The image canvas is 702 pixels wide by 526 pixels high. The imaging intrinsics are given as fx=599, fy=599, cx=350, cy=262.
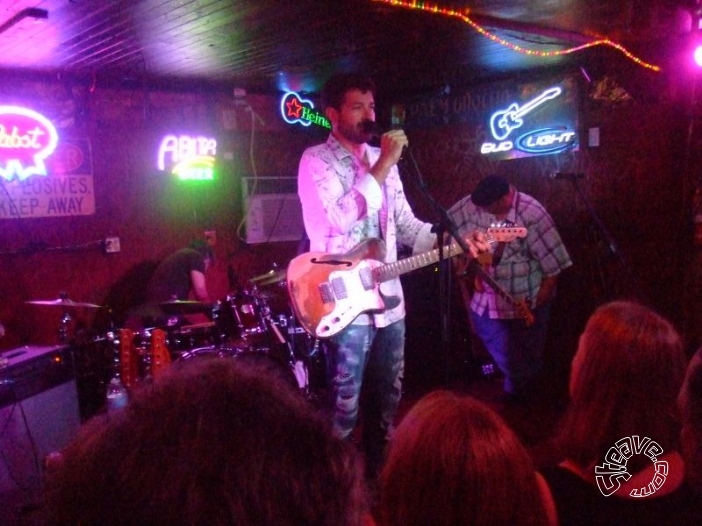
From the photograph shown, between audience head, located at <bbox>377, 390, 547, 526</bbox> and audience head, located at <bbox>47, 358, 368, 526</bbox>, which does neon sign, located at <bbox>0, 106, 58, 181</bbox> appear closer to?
audience head, located at <bbox>377, 390, 547, 526</bbox>

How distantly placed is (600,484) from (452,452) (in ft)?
1.90

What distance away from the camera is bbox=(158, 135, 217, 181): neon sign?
589 centimetres

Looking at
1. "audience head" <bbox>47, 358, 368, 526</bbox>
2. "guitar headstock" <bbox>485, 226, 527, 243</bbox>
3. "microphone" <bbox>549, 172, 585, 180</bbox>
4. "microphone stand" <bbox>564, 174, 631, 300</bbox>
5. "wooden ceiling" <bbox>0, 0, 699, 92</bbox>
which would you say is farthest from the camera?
"microphone" <bbox>549, 172, 585, 180</bbox>

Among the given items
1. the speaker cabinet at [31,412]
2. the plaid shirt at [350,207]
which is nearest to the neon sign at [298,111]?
the speaker cabinet at [31,412]

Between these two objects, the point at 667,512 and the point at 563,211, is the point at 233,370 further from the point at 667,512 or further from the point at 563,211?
the point at 563,211

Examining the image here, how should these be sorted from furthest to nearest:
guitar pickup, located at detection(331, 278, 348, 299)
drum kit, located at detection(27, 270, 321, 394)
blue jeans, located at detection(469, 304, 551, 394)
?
blue jeans, located at detection(469, 304, 551, 394), drum kit, located at detection(27, 270, 321, 394), guitar pickup, located at detection(331, 278, 348, 299)

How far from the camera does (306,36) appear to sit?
4.17m

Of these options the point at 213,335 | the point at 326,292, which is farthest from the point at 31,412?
the point at 326,292

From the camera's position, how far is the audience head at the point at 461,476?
1034 millimetres

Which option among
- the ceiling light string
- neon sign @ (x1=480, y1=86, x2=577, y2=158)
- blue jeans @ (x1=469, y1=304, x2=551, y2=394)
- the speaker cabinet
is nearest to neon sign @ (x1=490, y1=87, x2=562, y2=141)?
neon sign @ (x1=480, y1=86, x2=577, y2=158)

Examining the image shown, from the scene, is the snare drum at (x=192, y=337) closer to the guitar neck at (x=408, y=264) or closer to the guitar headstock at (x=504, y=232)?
the guitar neck at (x=408, y=264)

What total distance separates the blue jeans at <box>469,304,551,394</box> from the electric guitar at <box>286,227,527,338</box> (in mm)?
2109

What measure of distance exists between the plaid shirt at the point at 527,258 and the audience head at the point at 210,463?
13.5ft

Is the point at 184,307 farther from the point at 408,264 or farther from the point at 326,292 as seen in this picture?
the point at 408,264
